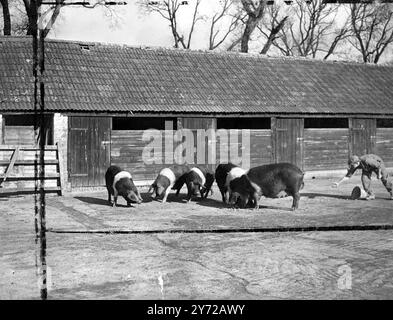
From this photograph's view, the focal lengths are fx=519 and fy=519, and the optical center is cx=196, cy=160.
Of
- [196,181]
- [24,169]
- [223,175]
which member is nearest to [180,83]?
[223,175]

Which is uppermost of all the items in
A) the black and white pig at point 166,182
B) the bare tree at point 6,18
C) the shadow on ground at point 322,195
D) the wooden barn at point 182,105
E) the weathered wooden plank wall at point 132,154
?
the bare tree at point 6,18

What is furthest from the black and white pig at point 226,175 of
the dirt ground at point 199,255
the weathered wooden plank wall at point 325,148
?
the weathered wooden plank wall at point 325,148

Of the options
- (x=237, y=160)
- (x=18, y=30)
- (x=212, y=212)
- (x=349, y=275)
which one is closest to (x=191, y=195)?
(x=212, y=212)

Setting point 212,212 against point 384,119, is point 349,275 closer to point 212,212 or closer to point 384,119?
point 212,212

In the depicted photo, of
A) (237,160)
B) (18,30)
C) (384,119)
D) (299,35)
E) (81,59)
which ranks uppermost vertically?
(299,35)

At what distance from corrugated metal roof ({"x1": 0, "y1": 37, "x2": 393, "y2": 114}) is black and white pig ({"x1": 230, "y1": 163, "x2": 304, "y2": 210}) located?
6.27 m

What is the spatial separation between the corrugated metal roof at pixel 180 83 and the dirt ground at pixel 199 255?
570cm

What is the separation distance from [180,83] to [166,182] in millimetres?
6638

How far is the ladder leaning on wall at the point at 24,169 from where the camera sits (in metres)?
14.4

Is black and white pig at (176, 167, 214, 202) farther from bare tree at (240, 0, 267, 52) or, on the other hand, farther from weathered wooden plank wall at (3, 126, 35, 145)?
bare tree at (240, 0, 267, 52)

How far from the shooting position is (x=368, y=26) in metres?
46.0

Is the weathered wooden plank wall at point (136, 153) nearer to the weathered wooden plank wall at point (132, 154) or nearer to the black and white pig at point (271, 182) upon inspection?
the weathered wooden plank wall at point (132, 154)
